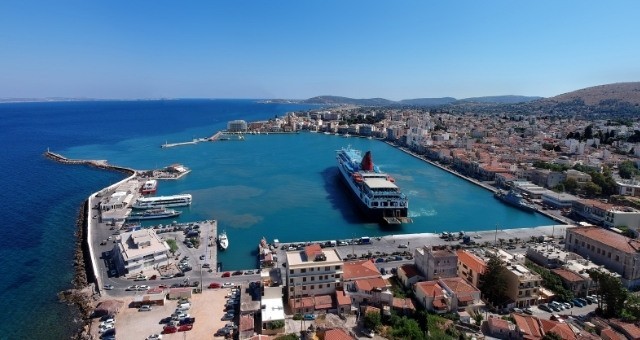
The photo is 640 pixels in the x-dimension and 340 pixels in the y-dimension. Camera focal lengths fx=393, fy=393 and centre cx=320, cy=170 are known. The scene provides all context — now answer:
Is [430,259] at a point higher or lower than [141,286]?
higher

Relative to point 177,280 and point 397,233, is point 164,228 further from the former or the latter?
point 397,233

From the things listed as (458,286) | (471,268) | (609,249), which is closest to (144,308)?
(458,286)

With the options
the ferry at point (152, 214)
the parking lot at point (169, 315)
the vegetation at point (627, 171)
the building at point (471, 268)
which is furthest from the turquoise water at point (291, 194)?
the vegetation at point (627, 171)

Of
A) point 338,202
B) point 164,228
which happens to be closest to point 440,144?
point 338,202

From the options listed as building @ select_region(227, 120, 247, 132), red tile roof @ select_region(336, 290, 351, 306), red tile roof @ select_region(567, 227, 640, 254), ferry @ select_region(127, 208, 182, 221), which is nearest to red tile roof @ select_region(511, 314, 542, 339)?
red tile roof @ select_region(336, 290, 351, 306)

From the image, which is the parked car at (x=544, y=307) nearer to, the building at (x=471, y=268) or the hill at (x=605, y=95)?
the building at (x=471, y=268)

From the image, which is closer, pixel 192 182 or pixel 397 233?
pixel 397 233
